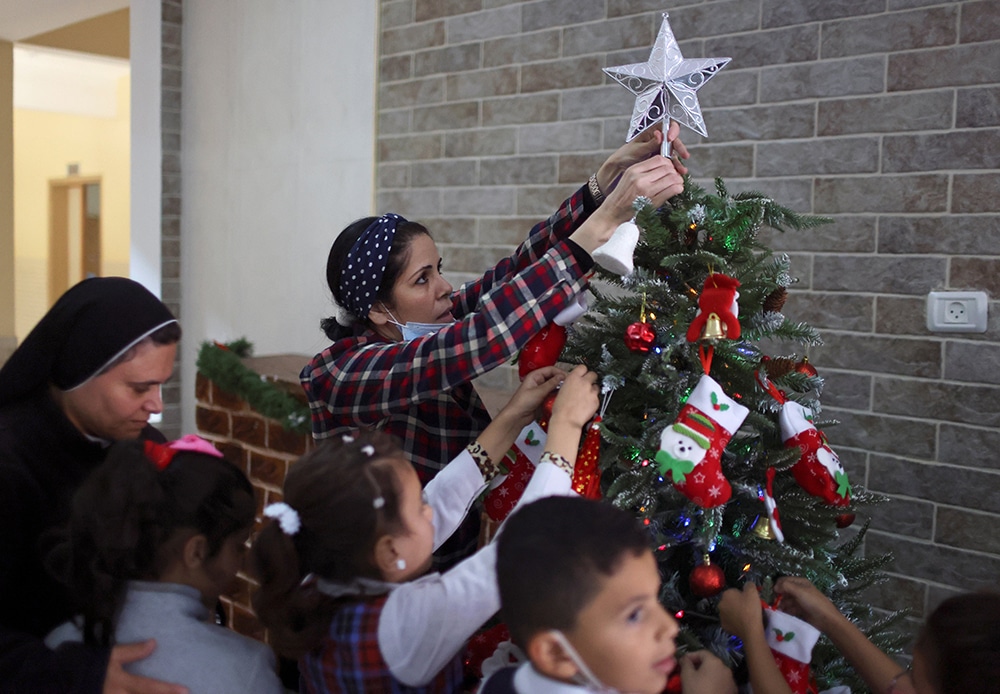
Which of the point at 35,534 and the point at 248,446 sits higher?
the point at 35,534

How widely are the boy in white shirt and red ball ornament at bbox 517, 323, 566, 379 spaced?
0.52 meters

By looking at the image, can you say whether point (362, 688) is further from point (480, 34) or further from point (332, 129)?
point (332, 129)

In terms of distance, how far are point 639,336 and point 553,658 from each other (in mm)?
598

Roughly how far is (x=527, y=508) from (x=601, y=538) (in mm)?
111

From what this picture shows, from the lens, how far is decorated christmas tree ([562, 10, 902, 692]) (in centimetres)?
151

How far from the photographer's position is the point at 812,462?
61.4 inches

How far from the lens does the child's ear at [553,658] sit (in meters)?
1.17

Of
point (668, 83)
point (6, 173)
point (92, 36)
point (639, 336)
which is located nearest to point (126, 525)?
point (639, 336)

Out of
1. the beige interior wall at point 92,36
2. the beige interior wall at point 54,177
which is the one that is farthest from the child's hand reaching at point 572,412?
the beige interior wall at point 54,177

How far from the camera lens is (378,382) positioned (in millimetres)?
1768

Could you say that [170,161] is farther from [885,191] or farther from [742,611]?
[742,611]

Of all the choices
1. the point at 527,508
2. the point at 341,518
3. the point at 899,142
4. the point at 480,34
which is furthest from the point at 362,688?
the point at 480,34

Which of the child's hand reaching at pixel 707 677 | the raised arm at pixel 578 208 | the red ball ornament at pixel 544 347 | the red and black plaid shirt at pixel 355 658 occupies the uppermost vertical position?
the raised arm at pixel 578 208

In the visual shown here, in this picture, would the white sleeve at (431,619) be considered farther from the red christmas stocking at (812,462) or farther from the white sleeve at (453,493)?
the red christmas stocking at (812,462)
